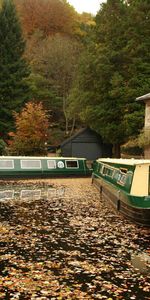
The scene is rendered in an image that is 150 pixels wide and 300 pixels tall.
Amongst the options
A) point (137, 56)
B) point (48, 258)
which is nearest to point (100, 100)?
point (137, 56)

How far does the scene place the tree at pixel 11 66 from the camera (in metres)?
49.9

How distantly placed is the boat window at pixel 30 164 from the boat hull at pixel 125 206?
10569 millimetres

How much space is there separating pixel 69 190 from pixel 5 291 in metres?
16.4

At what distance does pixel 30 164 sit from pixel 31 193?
328 inches

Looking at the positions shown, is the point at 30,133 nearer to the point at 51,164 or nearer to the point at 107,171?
the point at 51,164

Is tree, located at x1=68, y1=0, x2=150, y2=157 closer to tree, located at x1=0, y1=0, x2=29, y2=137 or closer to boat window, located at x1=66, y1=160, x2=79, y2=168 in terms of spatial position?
boat window, located at x1=66, y1=160, x2=79, y2=168

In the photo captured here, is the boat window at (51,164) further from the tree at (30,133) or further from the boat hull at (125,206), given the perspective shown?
the boat hull at (125,206)

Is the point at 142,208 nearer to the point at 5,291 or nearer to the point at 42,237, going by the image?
the point at 42,237

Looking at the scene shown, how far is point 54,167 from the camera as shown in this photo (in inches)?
1236

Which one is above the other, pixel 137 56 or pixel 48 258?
pixel 137 56

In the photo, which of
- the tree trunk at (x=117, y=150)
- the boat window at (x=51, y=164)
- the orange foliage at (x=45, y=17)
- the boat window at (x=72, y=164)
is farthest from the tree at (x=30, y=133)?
the orange foliage at (x=45, y=17)

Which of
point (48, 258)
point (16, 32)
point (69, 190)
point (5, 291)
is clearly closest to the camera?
point (5, 291)

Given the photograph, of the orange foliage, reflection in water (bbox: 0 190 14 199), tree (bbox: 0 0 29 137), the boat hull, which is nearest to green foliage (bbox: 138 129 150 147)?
the boat hull

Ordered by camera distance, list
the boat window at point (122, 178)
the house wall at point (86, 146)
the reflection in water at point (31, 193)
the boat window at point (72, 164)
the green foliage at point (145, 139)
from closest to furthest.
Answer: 1. the boat window at point (122, 178)
2. the reflection in water at point (31, 193)
3. the green foliage at point (145, 139)
4. the boat window at point (72, 164)
5. the house wall at point (86, 146)
